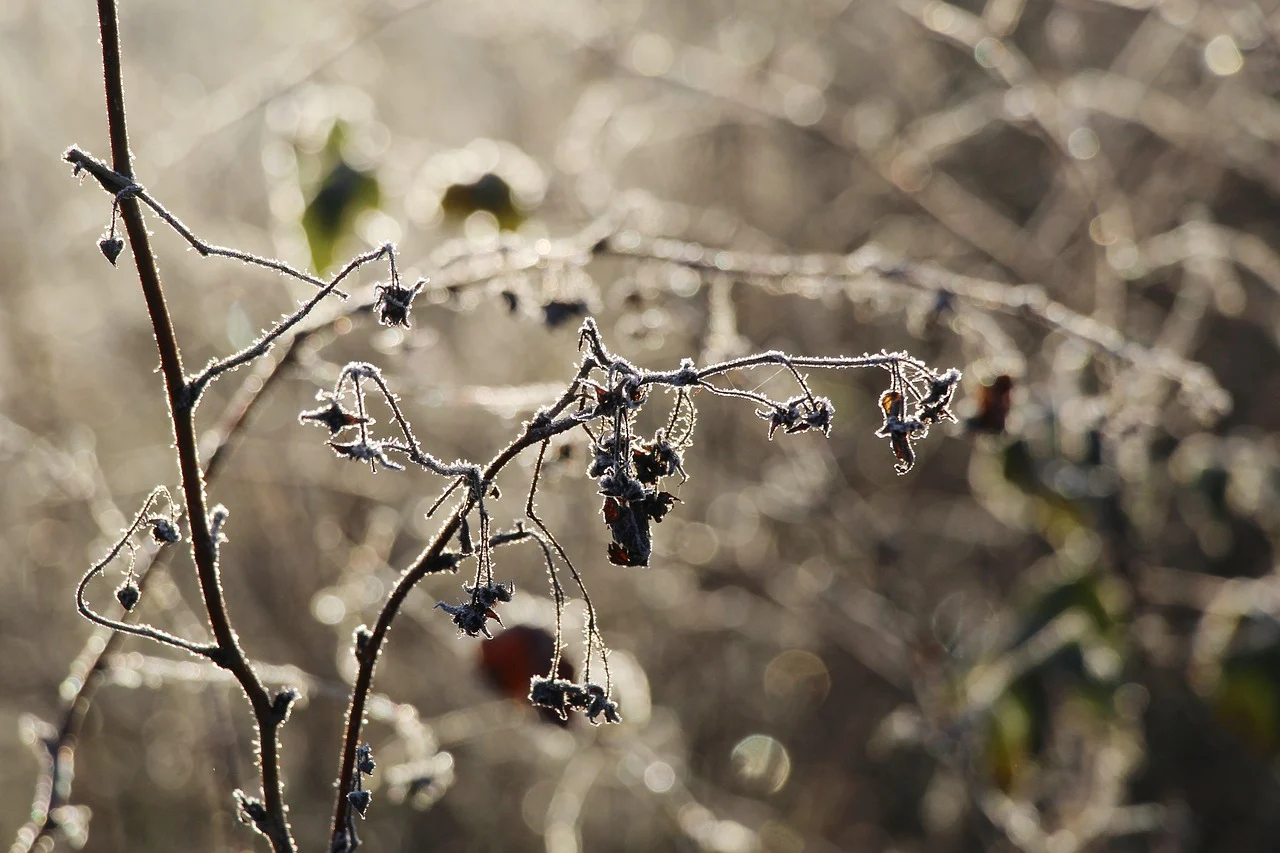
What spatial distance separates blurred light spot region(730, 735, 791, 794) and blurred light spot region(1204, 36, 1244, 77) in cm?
189

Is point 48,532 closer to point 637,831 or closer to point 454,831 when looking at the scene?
point 454,831

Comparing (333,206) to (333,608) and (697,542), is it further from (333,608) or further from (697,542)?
(697,542)

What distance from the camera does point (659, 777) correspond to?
2.01m

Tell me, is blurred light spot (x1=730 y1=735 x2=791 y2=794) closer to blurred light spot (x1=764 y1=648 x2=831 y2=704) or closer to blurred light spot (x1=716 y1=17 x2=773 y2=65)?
blurred light spot (x1=764 y1=648 x2=831 y2=704)

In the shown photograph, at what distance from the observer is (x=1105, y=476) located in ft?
6.37

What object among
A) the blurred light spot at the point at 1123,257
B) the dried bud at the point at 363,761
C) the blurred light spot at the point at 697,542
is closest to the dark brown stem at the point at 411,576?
the dried bud at the point at 363,761

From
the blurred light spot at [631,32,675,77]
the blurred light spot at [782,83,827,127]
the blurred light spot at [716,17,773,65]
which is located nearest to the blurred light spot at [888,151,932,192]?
the blurred light spot at [782,83,827,127]

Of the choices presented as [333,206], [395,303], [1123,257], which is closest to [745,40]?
[1123,257]

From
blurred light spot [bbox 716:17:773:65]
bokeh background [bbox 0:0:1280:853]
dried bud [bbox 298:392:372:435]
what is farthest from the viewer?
blurred light spot [bbox 716:17:773:65]

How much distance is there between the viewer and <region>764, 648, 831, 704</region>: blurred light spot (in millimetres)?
3396

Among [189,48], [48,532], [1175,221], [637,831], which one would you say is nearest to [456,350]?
[48,532]

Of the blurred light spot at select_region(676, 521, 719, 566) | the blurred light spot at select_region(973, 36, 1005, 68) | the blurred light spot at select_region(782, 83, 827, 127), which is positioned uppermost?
the blurred light spot at select_region(782, 83, 827, 127)

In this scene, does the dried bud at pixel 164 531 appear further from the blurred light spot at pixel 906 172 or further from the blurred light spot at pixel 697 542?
the blurred light spot at pixel 697 542

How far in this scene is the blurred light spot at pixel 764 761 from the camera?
3.09 m
